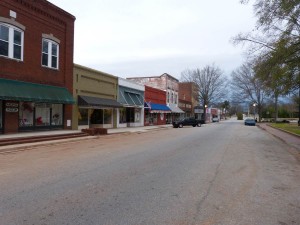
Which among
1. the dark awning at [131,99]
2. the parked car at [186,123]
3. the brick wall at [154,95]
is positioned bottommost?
the parked car at [186,123]

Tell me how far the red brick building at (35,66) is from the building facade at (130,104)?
1103 cm

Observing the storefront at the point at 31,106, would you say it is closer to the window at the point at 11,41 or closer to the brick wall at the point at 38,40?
the brick wall at the point at 38,40

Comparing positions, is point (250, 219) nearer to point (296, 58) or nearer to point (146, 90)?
point (296, 58)

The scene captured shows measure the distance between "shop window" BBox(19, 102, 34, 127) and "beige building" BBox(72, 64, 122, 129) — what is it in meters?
5.50

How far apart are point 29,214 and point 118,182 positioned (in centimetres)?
289

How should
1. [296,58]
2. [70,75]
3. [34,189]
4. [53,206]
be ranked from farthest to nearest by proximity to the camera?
[70,75], [296,58], [34,189], [53,206]

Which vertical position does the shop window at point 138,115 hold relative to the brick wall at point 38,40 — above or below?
below

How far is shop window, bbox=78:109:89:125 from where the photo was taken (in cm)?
2878

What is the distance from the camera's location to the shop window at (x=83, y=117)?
28.8 metres

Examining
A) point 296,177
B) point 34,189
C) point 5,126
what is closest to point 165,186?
point 34,189

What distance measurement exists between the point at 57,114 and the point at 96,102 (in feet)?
16.6

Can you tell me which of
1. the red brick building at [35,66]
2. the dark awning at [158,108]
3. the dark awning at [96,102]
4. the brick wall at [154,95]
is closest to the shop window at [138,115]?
the dark awning at [158,108]

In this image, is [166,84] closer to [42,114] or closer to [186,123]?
[186,123]

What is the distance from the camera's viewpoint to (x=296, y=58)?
19.6 m
